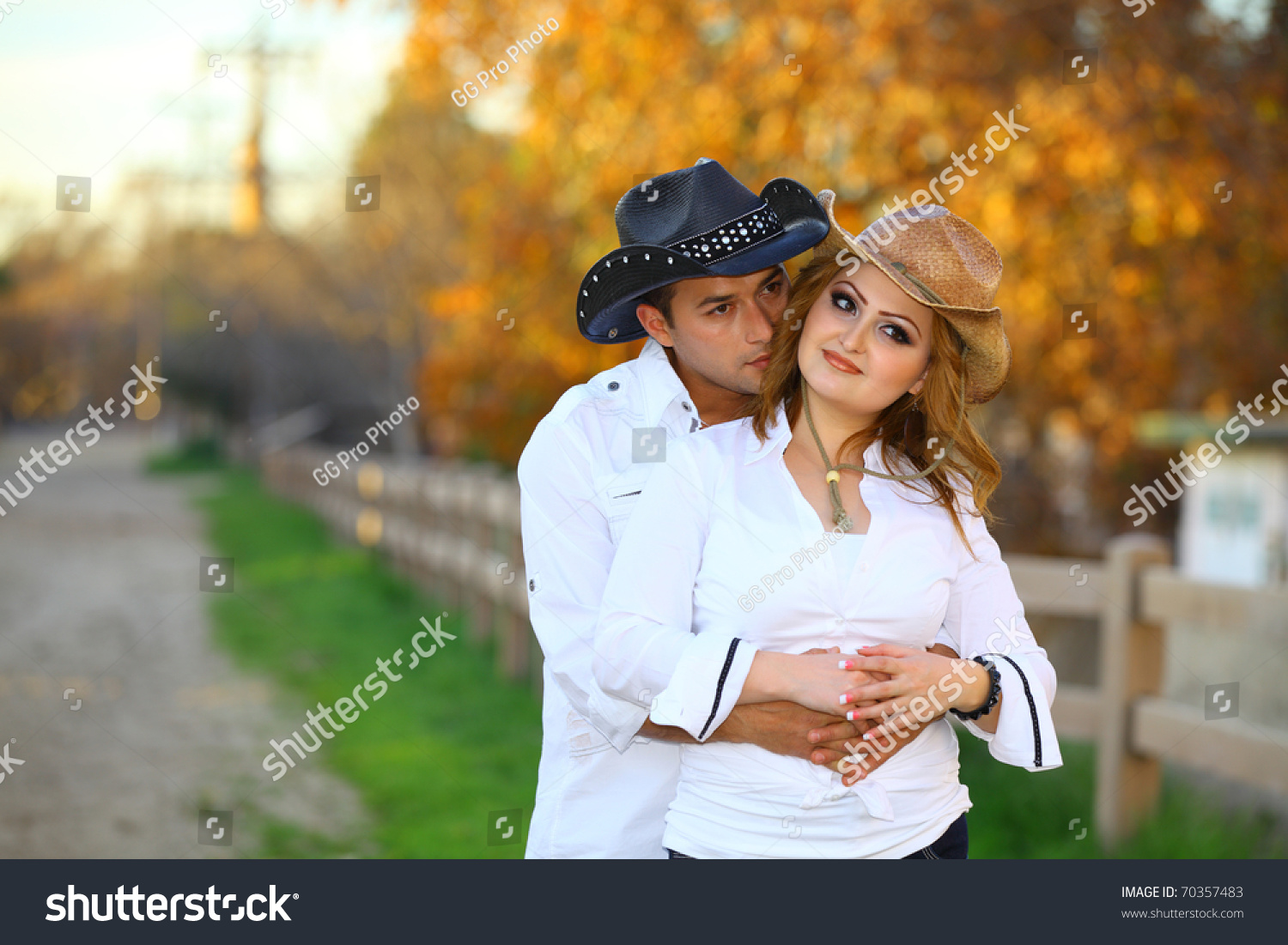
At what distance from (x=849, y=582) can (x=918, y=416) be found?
40cm

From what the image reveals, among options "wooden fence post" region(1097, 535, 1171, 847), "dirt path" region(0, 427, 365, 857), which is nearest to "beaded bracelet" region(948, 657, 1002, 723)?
"wooden fence post" region(1097, 535, 1171, 847)

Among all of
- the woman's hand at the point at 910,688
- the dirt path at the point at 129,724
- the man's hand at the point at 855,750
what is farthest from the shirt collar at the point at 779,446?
the dirt path at the point at 129,724

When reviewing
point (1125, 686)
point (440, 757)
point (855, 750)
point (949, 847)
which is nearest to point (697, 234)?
point (855, 750)

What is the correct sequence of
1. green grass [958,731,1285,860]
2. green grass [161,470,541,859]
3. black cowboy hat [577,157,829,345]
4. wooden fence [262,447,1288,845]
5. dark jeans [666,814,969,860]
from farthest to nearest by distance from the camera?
green grass [161,470,541,859] < green grass [958,731,1285,860] < wooden fence [262,447,1288,845] < black cowboy hat [577,157,829,345] < dark jeans [666,814,969,860]

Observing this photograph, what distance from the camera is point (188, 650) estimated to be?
29.1 feet

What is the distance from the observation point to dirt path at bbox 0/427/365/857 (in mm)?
4926

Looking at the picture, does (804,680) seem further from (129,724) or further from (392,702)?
(129,724)

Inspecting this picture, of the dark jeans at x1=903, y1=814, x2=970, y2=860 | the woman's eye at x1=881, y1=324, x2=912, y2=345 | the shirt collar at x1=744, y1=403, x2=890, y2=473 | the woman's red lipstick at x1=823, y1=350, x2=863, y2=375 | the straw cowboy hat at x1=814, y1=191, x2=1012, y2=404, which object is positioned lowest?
the dark jeans at x1=903, y1=814, x2=970, y2=860

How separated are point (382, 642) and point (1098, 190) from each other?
5.52 metres

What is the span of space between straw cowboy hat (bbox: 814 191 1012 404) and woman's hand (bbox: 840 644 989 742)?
52cm

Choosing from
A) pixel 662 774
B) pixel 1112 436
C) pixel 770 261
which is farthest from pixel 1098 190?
pixel 662 774

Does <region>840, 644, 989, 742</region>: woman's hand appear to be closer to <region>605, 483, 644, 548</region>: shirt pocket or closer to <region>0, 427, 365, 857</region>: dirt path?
<region>605, 483, 644, 548</region>: shirt pocket

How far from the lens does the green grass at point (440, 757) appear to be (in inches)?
170

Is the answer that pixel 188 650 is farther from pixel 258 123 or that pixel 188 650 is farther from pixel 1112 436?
pixel 258 123
